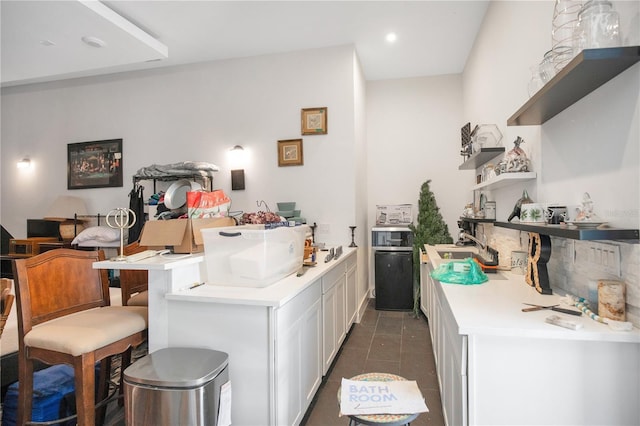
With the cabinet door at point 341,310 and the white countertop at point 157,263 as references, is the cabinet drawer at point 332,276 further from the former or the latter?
the white countertop at point 157,263

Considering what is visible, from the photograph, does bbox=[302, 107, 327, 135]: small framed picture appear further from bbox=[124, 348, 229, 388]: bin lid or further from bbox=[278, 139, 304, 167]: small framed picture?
bbox=[124, 348, 229, 388]: bin lid

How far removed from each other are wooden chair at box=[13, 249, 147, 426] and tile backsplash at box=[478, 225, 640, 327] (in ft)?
7.28

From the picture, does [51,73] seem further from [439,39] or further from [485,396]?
[485,396]

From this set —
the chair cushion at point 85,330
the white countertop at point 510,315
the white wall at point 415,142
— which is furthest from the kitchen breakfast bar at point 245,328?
the white wall at point 415,142

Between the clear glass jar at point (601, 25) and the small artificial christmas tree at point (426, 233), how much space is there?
3084 millimetres

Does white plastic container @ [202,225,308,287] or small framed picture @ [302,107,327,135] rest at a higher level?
small framed picture @ [302,107,327,135]

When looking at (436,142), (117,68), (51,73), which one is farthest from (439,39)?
(51,73)

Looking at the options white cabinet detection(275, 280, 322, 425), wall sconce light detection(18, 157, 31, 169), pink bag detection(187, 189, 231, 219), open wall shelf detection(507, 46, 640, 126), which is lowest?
white cabinet detection(275, 280, 322, 425)

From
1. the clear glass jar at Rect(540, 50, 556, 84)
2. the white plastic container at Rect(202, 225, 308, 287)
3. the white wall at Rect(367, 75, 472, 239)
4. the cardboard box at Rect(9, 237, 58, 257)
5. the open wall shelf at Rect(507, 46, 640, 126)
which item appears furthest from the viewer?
the white wall at Rect(367, 75, 472, 239)

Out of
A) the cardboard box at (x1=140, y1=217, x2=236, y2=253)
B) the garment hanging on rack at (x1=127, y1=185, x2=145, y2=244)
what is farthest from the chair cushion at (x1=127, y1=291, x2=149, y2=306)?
the garment hanging on rack at (x1=127, y1=185, x2=145, y2=244)

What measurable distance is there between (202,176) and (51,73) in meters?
2.30

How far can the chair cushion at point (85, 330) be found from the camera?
154 cm

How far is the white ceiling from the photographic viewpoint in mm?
3010

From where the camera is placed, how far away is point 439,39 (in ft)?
12.2
